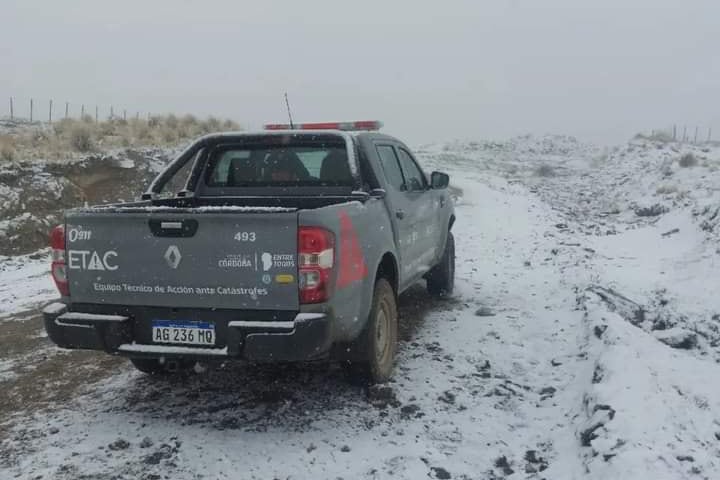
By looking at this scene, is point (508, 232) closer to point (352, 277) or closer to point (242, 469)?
point (352, 277)

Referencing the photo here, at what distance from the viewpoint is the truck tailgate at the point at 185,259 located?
380 cm

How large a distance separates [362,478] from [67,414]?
2292 millimetres

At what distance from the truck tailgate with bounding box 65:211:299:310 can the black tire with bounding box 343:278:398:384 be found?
0.91m

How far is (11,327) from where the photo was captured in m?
6.88

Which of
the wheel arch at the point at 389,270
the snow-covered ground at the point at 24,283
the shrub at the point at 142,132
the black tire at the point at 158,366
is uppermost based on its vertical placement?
the shrub at the point at 142,132

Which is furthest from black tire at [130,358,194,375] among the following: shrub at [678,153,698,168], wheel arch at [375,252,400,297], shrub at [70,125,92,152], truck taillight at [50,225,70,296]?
shrub at [678,153,698,168]

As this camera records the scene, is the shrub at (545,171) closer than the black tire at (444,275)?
No

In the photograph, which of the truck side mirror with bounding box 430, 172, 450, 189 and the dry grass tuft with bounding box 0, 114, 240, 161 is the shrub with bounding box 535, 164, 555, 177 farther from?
the truck side mirror with bounding box 430, 172, 450, 189

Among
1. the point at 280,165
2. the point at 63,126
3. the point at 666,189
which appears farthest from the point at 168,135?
the point at 280,165

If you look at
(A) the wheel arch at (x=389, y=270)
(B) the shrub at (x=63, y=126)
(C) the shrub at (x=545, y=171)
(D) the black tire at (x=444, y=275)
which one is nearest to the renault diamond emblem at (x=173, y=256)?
(A) the wheel arch at (x=389, y=270)

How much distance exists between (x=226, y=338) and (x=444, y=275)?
405 centimetres

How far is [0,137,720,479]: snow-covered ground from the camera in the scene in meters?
3.75

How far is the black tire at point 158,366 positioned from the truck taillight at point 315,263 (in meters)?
1.82

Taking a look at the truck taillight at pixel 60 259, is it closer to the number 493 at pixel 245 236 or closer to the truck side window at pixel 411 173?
the number 493 at pixel 245 236
